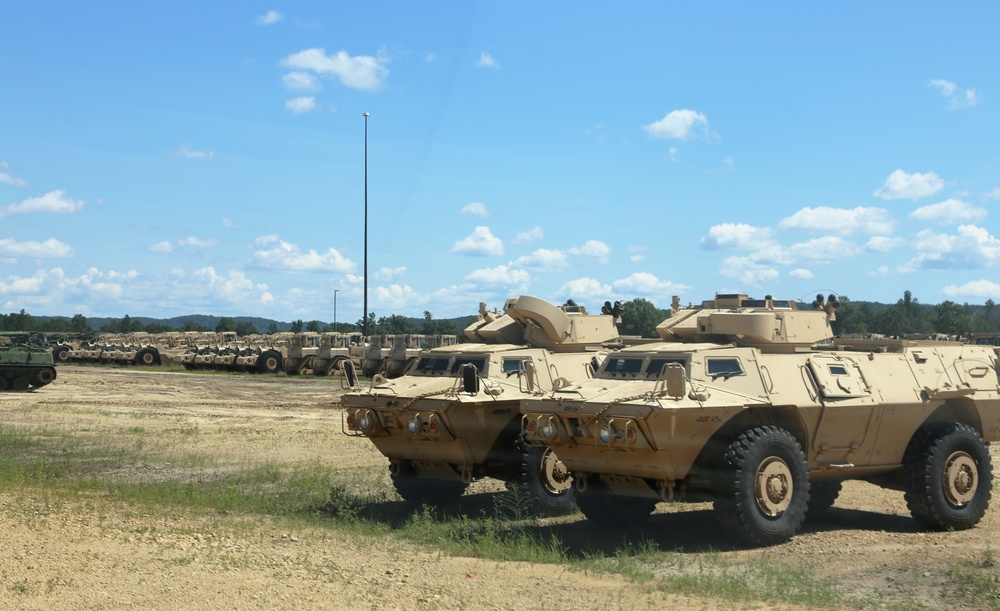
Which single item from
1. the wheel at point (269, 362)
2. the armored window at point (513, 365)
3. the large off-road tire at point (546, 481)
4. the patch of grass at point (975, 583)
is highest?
the armored window at point (513, 365)

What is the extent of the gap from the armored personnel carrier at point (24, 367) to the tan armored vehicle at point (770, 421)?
86.7ft

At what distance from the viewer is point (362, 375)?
41812 mm

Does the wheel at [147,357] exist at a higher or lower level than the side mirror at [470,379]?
lower

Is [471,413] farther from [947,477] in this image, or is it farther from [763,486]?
[947,477]

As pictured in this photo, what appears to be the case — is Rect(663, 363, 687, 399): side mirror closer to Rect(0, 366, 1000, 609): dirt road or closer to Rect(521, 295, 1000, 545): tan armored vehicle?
Rect(521, 295, 1000, 545): tan armored vehicle

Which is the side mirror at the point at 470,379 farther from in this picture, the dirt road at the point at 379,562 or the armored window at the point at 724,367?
the armored window at the point at 724,367

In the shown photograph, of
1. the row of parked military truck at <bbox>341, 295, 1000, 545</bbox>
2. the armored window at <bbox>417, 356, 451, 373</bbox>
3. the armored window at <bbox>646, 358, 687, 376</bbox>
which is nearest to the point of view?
the row of parked military truck at <bbox>341, 295, 1000, 545</bbox>

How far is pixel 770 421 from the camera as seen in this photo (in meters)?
11.8

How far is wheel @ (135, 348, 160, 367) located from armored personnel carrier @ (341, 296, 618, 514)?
4404 cm

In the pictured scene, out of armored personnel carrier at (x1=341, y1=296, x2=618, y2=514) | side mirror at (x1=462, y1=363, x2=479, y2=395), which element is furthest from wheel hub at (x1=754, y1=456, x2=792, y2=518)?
side mirror at (x1=462, y1=363, x2=479, y2=395)

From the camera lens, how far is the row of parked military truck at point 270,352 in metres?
41.6

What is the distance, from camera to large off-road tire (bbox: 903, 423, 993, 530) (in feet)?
41.6

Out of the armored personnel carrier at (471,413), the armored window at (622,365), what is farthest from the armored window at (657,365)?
the armored personnel carrier at (471,413)

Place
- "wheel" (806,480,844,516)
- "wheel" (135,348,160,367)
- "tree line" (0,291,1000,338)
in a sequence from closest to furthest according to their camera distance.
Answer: "wheel" (806,480,844,516) < "tree line" (0,291,1000,338) < "wheel" (135,348,160,367)
